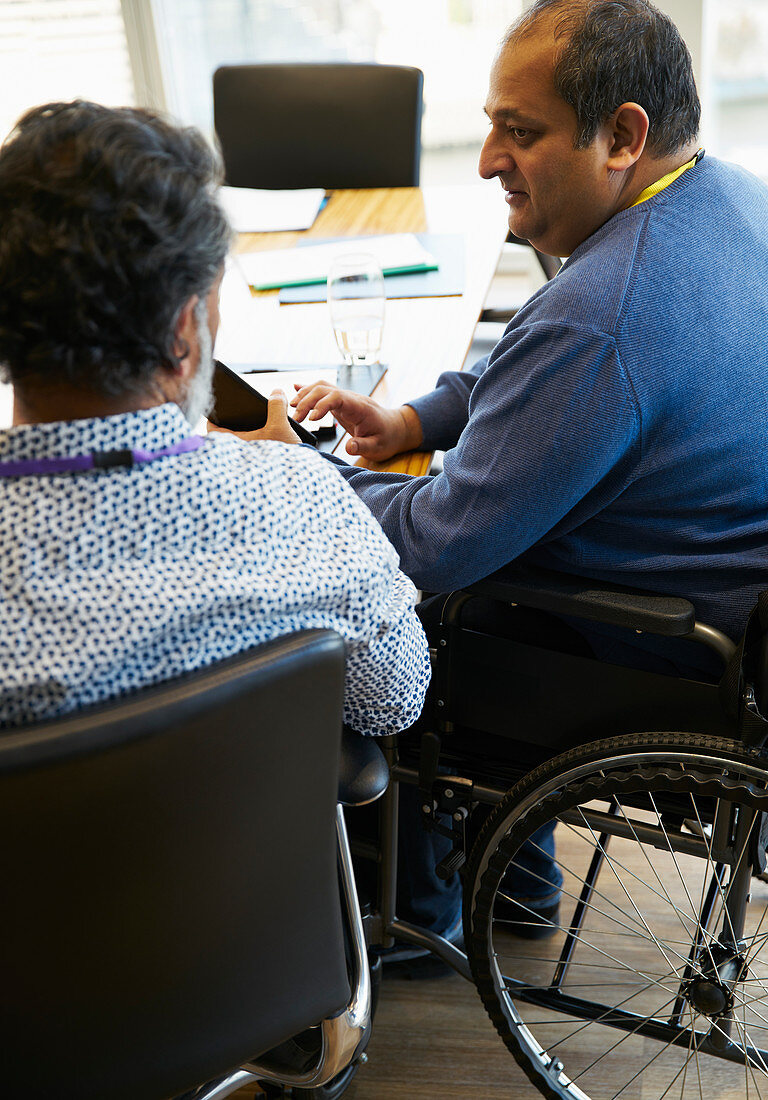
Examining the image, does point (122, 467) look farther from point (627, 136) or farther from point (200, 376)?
A: point (627, 136)

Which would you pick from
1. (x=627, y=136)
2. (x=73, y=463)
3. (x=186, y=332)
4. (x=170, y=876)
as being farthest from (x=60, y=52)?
(x=170, y=876)

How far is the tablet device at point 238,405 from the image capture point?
1.32 meters

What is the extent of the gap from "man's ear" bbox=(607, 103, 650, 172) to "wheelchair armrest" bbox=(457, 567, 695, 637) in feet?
1.52

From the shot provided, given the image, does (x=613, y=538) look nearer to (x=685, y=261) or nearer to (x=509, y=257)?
(x=685, y=261)

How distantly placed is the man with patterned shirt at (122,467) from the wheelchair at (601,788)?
0.40 meters

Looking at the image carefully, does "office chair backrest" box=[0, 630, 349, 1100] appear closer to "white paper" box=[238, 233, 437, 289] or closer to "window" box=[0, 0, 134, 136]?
"white paper" box=[238, 233, 437, 289]

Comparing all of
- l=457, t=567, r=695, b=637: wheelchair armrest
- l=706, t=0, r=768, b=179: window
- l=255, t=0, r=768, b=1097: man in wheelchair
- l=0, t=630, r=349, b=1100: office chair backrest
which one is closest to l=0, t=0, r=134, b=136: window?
l=706, t=0, r=768, b=179: window

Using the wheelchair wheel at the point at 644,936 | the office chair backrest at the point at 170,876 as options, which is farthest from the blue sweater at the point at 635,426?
the office chair backrest at the point at 170,876

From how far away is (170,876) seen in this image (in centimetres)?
72

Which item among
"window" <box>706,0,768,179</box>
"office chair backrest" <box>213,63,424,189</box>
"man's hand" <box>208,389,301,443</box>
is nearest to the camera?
"man's hand" <box>208,389,301,443</box>

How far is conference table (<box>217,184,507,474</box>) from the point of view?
1.63 meters

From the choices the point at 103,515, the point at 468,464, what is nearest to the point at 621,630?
the point at 468,464

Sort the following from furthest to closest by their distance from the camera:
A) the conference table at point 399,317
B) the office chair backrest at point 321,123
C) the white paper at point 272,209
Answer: the office chair backrest at point 321,123 → the white paper at point 272,209 → the conference table at point 399,317

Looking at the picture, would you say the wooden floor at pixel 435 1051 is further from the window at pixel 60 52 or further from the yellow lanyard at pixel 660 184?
the window at pixel 60 52
